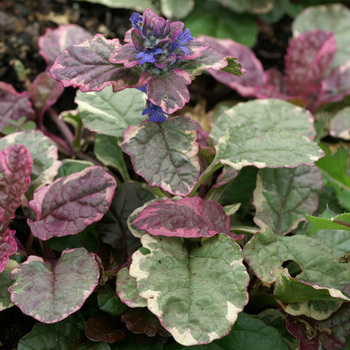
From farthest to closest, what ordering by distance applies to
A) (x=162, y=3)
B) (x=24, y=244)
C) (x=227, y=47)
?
(x=162, y=3) < (x=227, y=47) < (x=24, y=244)

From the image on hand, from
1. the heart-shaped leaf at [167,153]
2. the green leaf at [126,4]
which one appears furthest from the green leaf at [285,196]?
the green leaf at [126,4]

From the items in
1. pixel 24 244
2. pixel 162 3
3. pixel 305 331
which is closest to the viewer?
pixel 305 331

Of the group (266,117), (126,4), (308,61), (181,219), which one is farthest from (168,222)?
(126,4)

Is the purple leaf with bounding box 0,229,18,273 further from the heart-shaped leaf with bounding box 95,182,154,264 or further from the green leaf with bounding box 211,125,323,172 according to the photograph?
the green leaf with bounding box 211,125,323,172

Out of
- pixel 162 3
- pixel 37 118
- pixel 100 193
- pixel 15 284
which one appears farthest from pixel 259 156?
pixel 162 3

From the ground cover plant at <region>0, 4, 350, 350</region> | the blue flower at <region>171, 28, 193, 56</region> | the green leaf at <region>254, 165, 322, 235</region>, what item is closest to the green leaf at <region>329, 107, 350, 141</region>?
the ground cover plant at <region>0, 4, 350, 350</region>

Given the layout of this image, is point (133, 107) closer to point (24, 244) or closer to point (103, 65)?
point (103, 65)
